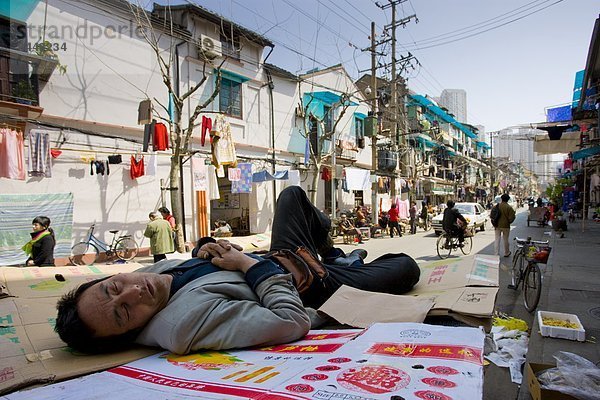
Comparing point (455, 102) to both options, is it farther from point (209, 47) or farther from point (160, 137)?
point (160, 137)

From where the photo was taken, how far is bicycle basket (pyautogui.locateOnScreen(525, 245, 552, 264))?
18.1 feet

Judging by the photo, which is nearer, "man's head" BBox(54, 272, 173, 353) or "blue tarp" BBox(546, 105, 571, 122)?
"man's head" BBox(54, 272, 173, 353)

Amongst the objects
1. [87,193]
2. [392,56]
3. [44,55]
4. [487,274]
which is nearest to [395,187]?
[392,56]

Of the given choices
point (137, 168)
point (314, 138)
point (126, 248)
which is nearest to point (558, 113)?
point (314, 138)

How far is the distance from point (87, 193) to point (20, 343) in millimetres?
9730

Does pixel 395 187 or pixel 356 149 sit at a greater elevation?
pixel 356 149

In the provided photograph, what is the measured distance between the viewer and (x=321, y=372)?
1.37 metres

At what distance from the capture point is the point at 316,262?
9.17 feet

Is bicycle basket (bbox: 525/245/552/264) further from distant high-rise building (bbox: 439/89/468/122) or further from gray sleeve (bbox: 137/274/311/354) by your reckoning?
distant high-rise building (bbox: 439/89/468/122)

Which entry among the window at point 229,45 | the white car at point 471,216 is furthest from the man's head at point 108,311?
the white car at point 471,216

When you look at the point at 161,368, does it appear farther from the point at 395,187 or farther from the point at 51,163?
the point at 395,187

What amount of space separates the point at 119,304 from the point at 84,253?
10.1 meters

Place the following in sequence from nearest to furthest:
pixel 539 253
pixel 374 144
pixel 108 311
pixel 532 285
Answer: pixel 108 311
pixel 532 285
pixel 539 253
pixel 374 144

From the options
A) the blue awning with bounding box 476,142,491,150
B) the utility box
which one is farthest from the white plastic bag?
the blue awning with bounding box 476,142,491,150
